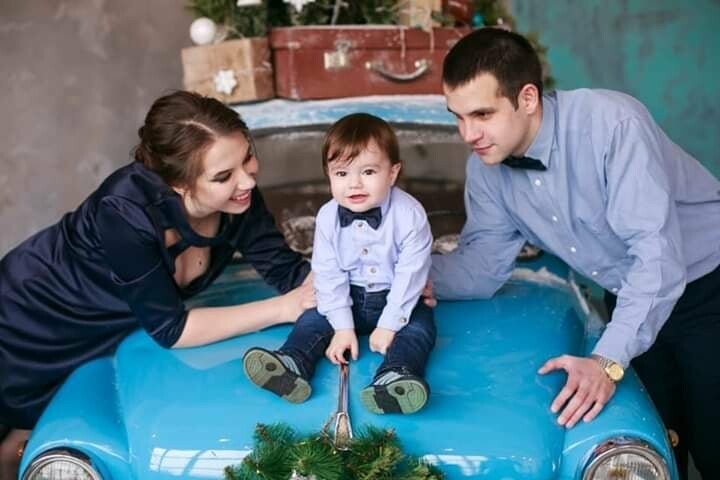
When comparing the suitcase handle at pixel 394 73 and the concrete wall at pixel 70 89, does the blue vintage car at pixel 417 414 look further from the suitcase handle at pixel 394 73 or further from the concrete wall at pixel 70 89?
the concrete wall at pixel 70 89

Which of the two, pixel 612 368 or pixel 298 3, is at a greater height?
pixel 298 3

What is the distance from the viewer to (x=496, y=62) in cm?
238

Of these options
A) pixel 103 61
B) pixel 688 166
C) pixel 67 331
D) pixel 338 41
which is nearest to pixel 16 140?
A: pixel 103 61

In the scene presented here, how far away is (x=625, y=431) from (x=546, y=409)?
0.17m

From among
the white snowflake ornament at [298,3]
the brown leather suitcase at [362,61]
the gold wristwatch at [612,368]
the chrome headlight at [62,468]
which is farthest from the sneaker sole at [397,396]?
the white snowflake ornament at [298,3]

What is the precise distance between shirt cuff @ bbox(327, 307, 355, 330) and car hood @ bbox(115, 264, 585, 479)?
0.07 metres

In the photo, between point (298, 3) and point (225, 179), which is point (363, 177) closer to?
point (225, 179)

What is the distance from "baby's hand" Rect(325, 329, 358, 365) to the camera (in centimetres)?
224

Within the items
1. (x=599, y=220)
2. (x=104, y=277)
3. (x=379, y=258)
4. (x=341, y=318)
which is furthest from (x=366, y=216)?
(x=104, y=277)

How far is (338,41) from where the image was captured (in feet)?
11.6

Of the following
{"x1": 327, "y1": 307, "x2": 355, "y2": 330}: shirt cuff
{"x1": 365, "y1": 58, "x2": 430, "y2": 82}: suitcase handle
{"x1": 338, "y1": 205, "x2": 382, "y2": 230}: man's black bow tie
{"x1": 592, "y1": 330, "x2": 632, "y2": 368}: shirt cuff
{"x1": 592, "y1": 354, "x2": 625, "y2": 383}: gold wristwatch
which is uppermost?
{"x1": 365, "y1": 58, "x2": 430, "y2": 82}: suitcase handle

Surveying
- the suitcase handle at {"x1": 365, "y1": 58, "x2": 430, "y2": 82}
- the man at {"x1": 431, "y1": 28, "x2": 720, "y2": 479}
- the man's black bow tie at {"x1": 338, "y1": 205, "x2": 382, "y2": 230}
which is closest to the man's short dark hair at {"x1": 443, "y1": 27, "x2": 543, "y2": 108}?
the man at {"x1": 431, "y1": 28, "x2": 720, "y2": 479}

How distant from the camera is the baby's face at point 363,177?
7.34ft

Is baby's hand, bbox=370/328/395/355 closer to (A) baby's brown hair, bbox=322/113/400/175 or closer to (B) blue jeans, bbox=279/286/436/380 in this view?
(B) blue jeans, bbox=279/286/436/380
